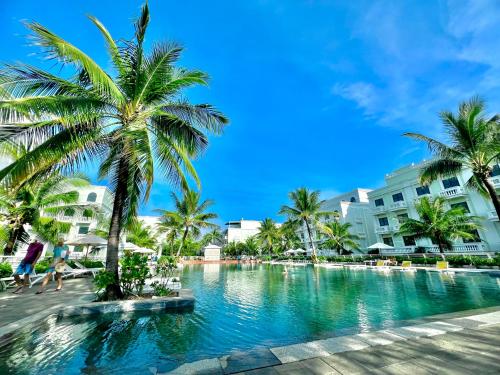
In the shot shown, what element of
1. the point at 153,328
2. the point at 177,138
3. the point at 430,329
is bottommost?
the point at 153,328

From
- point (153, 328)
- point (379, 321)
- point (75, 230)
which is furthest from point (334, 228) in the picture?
point (75, 230)

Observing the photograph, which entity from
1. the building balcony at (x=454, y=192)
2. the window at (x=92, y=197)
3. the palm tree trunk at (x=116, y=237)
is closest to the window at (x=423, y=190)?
the building balcony at (x=454, y=192)

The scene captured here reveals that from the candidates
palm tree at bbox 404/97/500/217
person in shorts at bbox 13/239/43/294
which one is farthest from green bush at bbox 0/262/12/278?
palm tree at bbox 404/97/500/217

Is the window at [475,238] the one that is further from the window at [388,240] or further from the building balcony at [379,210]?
the building balcony at [379,210]

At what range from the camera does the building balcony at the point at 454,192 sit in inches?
894

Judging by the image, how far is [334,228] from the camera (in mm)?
32281

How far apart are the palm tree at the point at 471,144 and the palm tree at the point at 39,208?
19.0 metres

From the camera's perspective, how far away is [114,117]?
271 inches

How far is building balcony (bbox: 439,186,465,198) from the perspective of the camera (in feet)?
74.5

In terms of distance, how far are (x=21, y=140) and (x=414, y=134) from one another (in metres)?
15.9

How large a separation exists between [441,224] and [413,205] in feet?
25.6

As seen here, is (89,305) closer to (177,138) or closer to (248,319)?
(248,319)

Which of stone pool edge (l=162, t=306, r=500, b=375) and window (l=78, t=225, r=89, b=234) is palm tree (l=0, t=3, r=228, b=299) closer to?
stone pool edge (l=162, t=306, r=500, b=375)

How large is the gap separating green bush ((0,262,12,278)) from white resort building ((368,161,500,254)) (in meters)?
29.2
